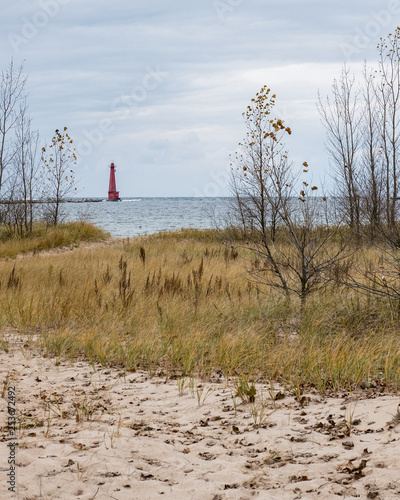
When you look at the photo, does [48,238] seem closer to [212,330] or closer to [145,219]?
[212,330]

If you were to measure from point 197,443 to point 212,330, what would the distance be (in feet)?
8.86

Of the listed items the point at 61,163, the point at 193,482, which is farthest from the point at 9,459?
the point at 61,163

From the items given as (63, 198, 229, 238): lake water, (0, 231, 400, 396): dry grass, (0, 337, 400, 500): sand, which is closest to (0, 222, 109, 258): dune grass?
(63, 198, 229, 238): lake water

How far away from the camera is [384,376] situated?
4.48 metres

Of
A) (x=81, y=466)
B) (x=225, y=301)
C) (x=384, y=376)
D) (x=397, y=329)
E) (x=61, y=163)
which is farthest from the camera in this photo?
(x=61, y=163)

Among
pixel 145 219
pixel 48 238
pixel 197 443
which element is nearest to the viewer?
pixel 197 443

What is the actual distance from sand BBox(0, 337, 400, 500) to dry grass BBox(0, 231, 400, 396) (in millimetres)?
349

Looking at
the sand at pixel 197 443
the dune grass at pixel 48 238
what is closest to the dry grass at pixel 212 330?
the sand at pixel 197 443

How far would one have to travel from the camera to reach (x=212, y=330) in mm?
6098

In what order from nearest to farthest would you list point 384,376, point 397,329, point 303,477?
point 303,477 → point 384,376 → point 397,329

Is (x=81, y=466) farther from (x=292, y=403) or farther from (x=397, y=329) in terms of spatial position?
(x=397, y=329)

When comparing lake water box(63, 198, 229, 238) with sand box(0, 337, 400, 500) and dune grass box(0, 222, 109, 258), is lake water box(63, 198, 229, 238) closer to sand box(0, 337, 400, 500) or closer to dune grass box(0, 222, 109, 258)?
dune grass box(0, 222, 109, 258)

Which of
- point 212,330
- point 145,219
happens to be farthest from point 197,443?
point 145,219

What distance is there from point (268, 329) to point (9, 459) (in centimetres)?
366
